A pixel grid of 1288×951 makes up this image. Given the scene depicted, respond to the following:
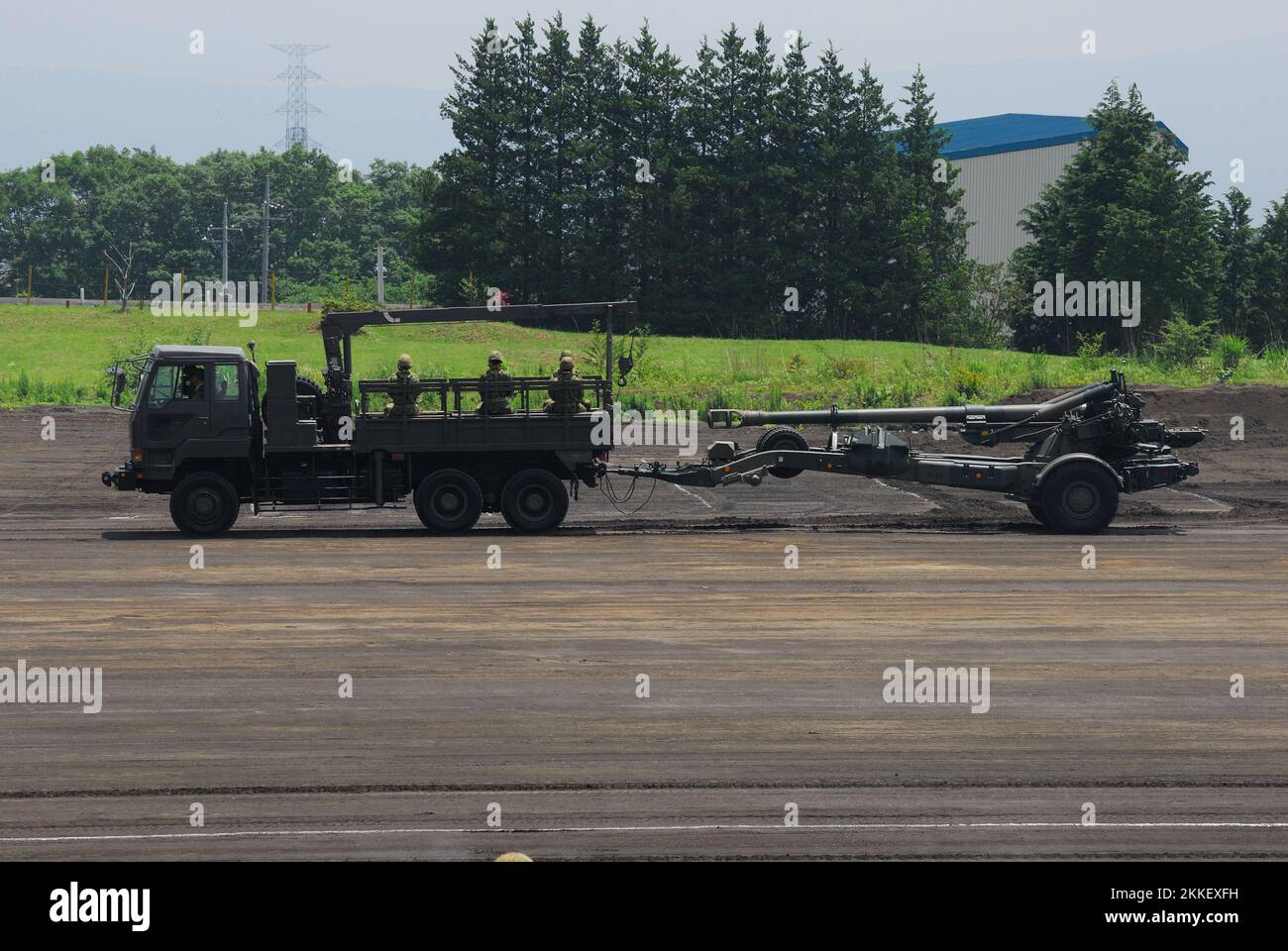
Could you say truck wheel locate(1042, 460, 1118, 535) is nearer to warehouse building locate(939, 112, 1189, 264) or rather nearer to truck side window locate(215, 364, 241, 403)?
truck side window locate(215, 364, 241, 403)

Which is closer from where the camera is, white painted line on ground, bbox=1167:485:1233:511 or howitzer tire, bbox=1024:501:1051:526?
howitzer tire, bbox=1024:501:1051:526

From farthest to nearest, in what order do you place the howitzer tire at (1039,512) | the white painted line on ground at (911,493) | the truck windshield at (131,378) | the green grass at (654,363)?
1. the green grass at (654,363)
2. the white painted line on ground at (911,493)
3. the howitzer tire at (1039,512)
4. the truck windshield at (131,378)

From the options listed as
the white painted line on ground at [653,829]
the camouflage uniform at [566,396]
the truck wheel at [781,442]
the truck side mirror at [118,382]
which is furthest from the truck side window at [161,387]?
the white painted line on ground at [653,829]

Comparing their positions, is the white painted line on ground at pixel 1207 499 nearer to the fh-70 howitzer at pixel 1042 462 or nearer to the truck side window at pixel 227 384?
the fh-70 howitzer at pixel 1042 462

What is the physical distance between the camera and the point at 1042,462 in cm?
2416

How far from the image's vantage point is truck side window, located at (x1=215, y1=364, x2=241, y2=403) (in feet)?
74.9

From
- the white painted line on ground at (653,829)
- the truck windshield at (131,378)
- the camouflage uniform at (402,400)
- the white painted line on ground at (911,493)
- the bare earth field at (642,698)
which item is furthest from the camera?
the white painted line on ground at (911,493)

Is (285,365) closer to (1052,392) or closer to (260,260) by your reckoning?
(1052,392)

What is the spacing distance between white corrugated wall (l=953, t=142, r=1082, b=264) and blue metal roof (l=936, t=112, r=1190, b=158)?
0.40 m

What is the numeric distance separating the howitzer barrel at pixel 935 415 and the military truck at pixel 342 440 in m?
2.81

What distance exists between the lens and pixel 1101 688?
12.9 m

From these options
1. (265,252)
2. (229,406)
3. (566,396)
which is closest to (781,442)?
(566,396)

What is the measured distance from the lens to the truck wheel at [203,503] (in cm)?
2286

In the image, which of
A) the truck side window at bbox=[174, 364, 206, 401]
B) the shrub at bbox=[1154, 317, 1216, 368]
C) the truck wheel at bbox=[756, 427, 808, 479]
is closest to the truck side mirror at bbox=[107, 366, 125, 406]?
the truck side window at bbox=[174, 364, 206, 401]
